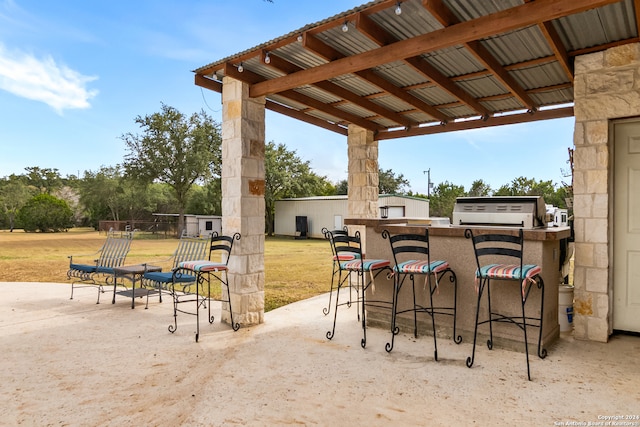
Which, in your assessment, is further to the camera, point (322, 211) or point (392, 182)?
point (392, 182)

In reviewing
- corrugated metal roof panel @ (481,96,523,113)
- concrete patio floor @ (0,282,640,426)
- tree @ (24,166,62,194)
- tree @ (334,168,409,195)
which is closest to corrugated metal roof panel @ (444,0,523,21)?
corrugated metal roof panel @ (481,96,523,113)

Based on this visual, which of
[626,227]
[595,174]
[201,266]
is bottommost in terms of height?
[201,266]

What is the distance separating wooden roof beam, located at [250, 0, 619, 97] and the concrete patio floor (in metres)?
2.56

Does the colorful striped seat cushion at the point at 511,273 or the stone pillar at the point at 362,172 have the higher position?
the stone pillar at the point at 362,172

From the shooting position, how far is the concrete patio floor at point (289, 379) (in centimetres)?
234

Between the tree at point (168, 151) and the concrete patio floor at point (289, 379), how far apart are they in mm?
18903

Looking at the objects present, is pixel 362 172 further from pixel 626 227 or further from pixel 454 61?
pixel 626 227

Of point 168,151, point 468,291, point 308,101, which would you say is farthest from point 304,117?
point 168,151

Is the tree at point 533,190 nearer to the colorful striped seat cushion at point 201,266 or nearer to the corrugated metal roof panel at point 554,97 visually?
the corrugated metal roof panel at point 554,97

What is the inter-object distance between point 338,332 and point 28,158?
46284mm

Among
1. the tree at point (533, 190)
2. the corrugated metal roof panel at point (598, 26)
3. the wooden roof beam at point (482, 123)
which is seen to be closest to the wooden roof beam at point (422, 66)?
the wooden roof beam at point (482, 123)

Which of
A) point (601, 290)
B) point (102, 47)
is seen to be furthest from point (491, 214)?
point (102, 47)

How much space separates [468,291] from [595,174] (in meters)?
1.66

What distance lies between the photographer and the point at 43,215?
26.9 m
